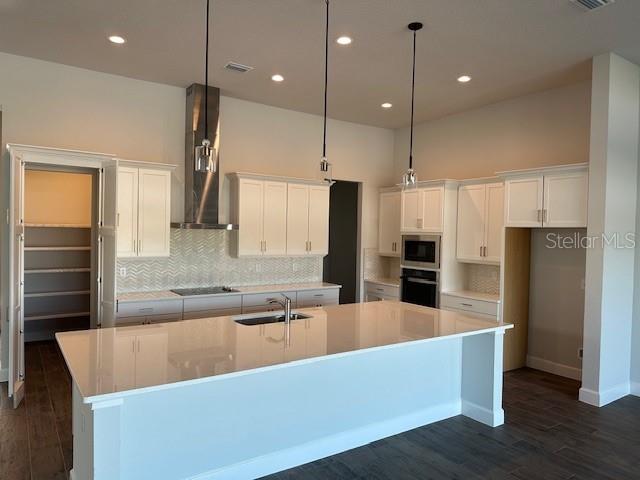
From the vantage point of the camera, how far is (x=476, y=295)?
5543mm

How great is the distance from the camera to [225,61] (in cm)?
454

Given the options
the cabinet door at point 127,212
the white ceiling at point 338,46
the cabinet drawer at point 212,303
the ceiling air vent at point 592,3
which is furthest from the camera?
the cabinet drawer at point 212,303

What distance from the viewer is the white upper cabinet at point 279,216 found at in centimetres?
560

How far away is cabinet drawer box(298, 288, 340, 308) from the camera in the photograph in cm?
595

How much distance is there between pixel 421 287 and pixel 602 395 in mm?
2325

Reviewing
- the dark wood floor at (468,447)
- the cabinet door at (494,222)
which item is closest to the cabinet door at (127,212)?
the dark wood floor at (468,447)

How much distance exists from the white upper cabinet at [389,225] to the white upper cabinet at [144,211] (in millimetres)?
3284

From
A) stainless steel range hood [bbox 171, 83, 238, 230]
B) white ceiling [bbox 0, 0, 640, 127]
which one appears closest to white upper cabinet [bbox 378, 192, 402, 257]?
white ceiling [bbox 0, 0, 640, 127]

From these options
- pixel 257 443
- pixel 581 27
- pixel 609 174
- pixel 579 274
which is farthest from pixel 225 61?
pixel 579 274

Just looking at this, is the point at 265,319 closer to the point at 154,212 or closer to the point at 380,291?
the point at 154,212

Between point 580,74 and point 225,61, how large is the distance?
3630mm

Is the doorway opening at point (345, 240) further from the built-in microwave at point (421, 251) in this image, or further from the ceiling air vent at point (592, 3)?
the ceiling air vent at point (592, 3)

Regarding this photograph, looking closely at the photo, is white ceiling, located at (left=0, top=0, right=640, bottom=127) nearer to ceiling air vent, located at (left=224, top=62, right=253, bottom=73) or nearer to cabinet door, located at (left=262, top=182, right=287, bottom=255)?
ceiling air vent, located at (left=224, top=62, right=253, bottom=73)

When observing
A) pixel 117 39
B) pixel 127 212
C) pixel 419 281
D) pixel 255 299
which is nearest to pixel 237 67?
pixel 117 39
